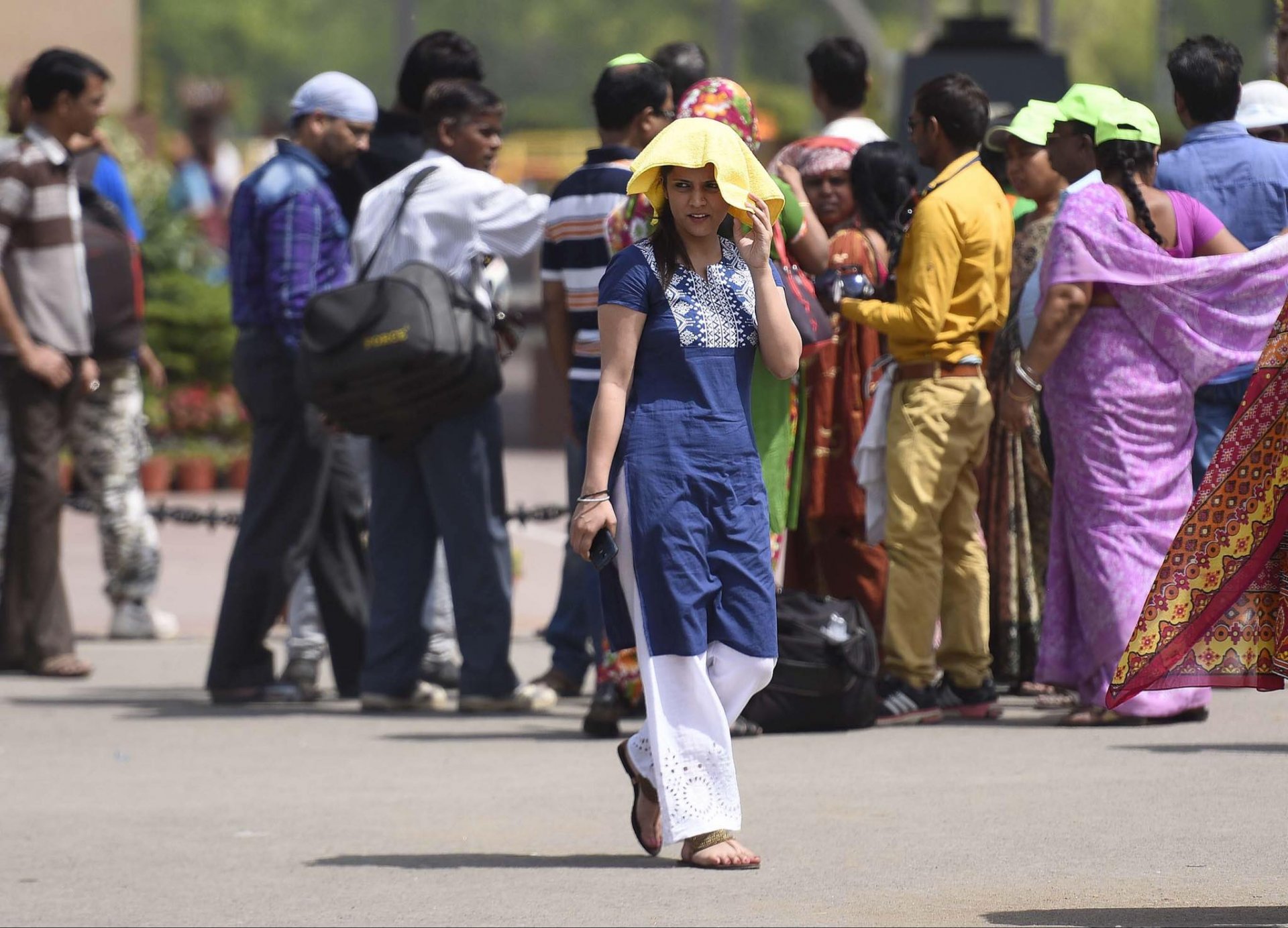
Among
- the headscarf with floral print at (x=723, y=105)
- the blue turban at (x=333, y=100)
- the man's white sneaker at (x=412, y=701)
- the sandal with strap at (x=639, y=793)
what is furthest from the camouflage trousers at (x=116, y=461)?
the sandal with strap at (x=639, y=793)

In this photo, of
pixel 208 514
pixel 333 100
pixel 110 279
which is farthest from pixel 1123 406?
pixel 208 514

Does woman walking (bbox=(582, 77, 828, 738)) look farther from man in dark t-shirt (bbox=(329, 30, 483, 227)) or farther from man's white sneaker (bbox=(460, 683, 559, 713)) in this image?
man in dark t-shirt (bbox=(329, 30, 483, 227))

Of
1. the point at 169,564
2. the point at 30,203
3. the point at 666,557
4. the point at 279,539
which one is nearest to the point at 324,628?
the point at 279,539

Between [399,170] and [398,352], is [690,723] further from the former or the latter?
[399,170]

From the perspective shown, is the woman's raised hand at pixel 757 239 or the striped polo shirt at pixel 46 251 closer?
the woman's raised hand at pixel 757 239

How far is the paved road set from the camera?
572 centimetres

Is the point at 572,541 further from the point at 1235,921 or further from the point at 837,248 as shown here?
the point at 837,248

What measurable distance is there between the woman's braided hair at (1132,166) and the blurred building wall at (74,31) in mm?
13345

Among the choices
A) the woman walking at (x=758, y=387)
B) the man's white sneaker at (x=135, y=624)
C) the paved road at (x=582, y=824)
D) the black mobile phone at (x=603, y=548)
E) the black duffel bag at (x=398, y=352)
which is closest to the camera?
the paved road at (x=582, y=824)

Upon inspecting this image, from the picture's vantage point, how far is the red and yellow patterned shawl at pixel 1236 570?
5.42 metres

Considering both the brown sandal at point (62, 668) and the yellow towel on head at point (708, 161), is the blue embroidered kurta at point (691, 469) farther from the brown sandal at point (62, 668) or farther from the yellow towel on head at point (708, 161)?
the brown sandal at point (62, 668)

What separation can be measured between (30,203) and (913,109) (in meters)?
3.75

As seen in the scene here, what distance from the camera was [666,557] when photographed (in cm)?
605

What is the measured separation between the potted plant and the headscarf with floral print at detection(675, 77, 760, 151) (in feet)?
33.0
